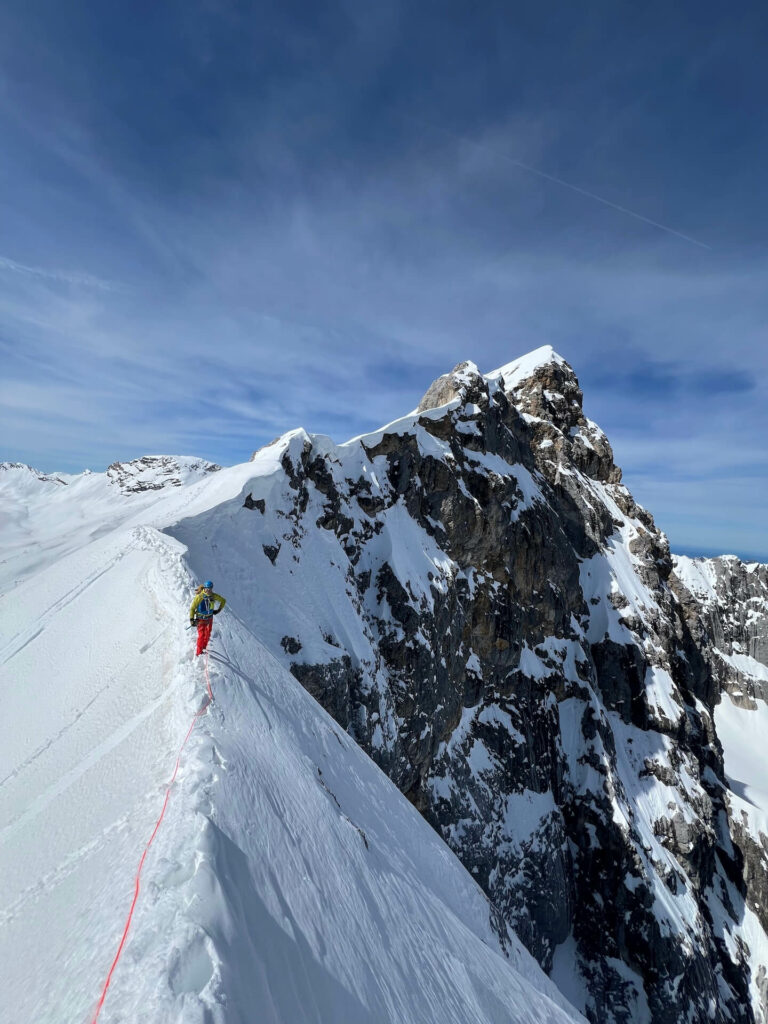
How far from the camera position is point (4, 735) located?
10656 millimetres

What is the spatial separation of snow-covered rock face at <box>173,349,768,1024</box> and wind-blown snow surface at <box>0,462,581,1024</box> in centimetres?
818

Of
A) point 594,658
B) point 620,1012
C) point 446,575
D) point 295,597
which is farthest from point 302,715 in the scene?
point 594,658

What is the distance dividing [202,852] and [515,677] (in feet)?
136

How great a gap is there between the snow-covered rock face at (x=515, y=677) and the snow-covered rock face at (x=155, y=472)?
24017 mm

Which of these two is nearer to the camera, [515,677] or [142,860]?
[142,860]

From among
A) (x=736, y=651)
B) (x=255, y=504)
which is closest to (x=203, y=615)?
(x=255, y=504)

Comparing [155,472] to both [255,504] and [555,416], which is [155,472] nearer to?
[255,504]

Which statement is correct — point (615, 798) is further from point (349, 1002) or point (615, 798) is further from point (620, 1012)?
point (349, 1002)

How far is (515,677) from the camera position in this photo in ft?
142

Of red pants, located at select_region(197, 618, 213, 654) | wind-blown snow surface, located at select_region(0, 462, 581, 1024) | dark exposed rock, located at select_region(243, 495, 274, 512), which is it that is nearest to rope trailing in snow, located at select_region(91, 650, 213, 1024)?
wind-blown snow surface, located at select_region(0, 462, 581, 1024)

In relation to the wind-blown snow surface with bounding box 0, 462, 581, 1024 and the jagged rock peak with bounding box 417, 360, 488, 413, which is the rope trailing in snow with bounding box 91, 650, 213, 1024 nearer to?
the wind-blown snow surface with bounding box 0, 462, 581, 1024

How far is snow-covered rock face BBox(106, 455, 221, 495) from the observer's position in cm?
4978

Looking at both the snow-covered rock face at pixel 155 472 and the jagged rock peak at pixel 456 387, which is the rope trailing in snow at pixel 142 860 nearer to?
the jagged rock peak at pixel 456 387

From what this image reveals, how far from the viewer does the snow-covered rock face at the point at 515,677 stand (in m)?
27.0
